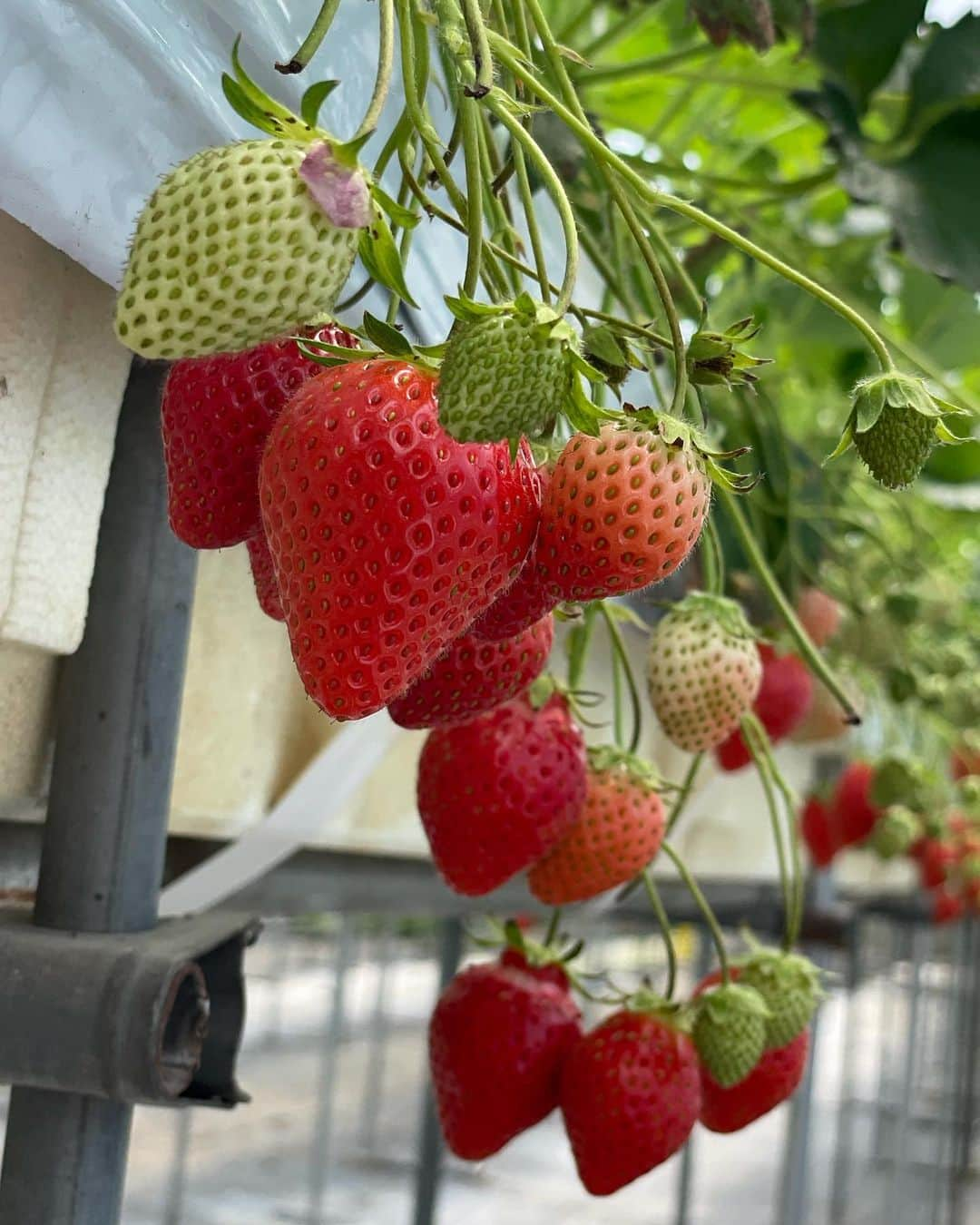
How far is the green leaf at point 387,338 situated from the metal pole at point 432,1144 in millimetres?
2580

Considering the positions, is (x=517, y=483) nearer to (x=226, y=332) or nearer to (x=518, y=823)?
(x=226, y=332)

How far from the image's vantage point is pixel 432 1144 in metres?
3.13

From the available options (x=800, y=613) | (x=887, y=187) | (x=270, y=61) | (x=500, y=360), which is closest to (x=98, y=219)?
(x=270, y=61)

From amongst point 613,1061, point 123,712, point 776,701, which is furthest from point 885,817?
point 123,712

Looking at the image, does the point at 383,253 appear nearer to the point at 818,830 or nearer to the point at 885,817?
the point at 885,817

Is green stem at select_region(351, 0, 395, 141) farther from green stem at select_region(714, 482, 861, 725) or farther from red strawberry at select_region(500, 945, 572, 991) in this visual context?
red strawberry at select_region(500, 945, 572, 991)

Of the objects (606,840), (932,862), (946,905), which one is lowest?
(946,905)

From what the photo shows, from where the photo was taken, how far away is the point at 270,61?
41 centimetres

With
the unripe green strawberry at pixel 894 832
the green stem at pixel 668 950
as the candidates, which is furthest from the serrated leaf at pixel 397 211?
the unripe green strawberry at pixel 894 832

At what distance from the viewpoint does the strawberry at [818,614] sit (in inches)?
42.8

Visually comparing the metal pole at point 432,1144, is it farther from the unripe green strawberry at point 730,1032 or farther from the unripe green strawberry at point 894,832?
the unripe green strawberry at point 730,1032

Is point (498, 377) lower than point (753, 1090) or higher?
higher

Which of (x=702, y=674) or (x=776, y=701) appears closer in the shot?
(x=702, y=674)

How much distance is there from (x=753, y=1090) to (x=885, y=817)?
0.96m
